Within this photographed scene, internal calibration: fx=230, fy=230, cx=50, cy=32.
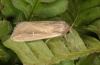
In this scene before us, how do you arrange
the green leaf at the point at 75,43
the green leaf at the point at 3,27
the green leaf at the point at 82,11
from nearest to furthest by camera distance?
the green leaf at the point at 3,27, the green leaf at the point at 75,43, the green leaf at the point at 82,11

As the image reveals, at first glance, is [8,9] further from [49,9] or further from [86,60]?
[86,60]

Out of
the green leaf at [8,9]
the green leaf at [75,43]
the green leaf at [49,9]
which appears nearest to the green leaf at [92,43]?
the green leaf at [75,43]

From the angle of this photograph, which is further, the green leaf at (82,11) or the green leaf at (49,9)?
the green leaf at (82,11)

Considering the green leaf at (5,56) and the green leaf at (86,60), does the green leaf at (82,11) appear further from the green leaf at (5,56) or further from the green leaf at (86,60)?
the green leaf at (5,56)

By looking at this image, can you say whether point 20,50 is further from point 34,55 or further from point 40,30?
point 40,30

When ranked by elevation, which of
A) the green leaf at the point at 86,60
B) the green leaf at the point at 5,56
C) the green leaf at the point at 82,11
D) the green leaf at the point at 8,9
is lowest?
the green leaf at the point at 86,60

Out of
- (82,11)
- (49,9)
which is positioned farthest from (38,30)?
(82,11)

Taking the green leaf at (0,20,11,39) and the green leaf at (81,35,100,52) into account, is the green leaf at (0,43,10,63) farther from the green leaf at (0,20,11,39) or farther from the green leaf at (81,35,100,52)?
the green leaf at (81,35,100,52)

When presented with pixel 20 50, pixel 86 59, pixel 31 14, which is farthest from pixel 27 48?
pixel 86 59
